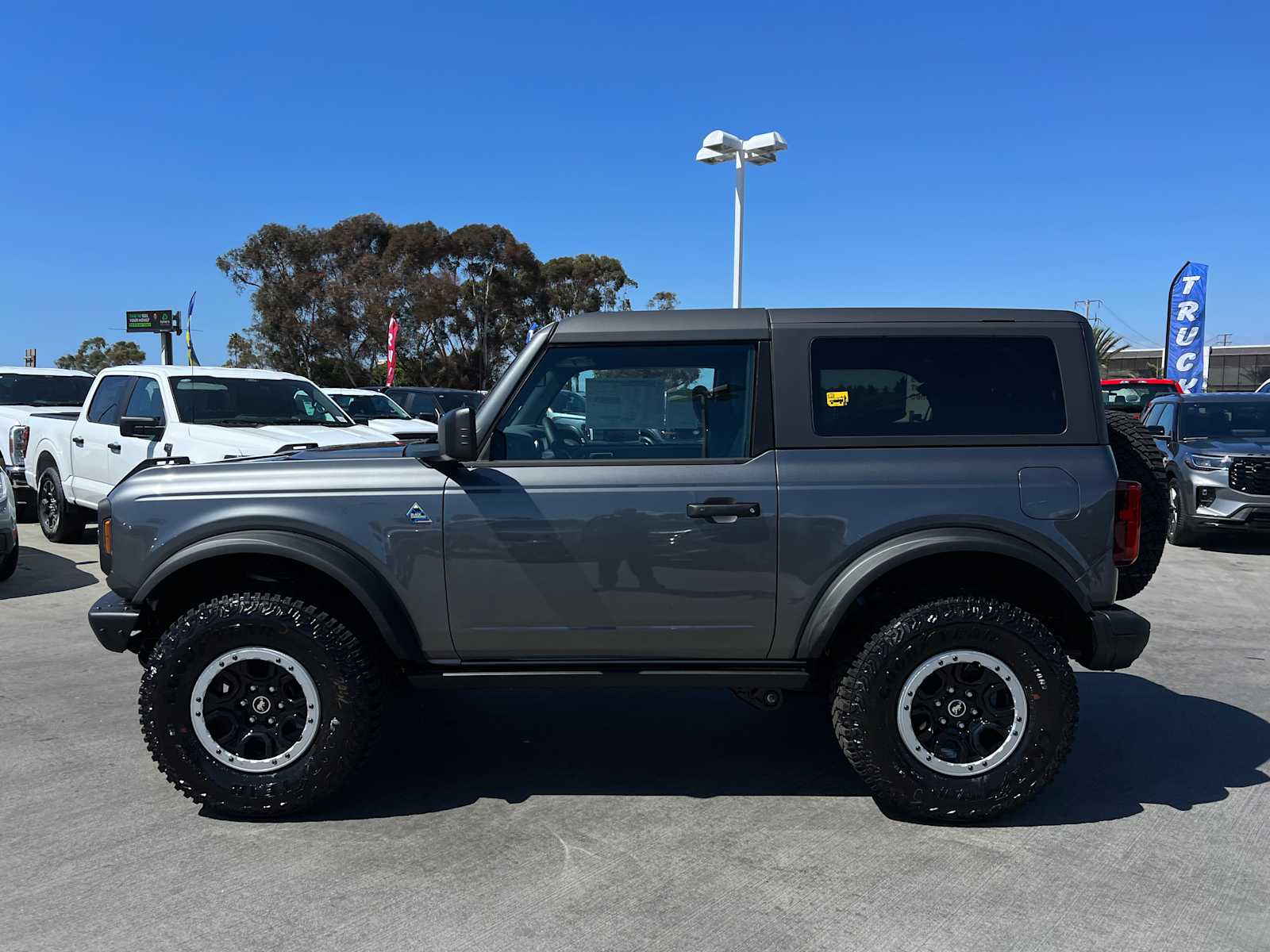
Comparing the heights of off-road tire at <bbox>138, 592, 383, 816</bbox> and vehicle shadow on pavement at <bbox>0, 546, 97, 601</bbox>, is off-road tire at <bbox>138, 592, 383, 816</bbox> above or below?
above

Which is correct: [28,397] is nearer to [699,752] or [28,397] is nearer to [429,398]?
[429,398]

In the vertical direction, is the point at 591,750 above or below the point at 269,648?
below

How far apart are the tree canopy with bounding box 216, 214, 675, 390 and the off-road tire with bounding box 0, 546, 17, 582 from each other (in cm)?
3567

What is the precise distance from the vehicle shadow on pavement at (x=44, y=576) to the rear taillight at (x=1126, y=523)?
8006mm

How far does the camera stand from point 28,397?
45.9 feet

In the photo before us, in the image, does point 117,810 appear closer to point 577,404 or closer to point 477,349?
point 577,404

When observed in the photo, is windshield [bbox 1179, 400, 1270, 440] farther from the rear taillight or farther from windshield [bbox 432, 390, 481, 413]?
windshield [bbox 432, 390, 481, 413]

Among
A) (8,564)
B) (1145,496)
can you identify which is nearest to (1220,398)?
(1145,496)

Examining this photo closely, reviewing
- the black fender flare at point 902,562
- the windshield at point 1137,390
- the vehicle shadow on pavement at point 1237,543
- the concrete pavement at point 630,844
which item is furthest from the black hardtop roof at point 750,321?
the windshield at point 1137,390

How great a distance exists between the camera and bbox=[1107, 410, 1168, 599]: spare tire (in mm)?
4258

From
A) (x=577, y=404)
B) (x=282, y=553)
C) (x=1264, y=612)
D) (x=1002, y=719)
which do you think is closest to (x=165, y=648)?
(x=282, y=553)

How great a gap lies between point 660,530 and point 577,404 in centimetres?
63

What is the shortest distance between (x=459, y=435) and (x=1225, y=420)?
10.8 meters

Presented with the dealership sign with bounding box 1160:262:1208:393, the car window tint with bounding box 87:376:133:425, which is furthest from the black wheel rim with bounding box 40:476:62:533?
the dealership sign with bounding box 1160:262:1208:393
